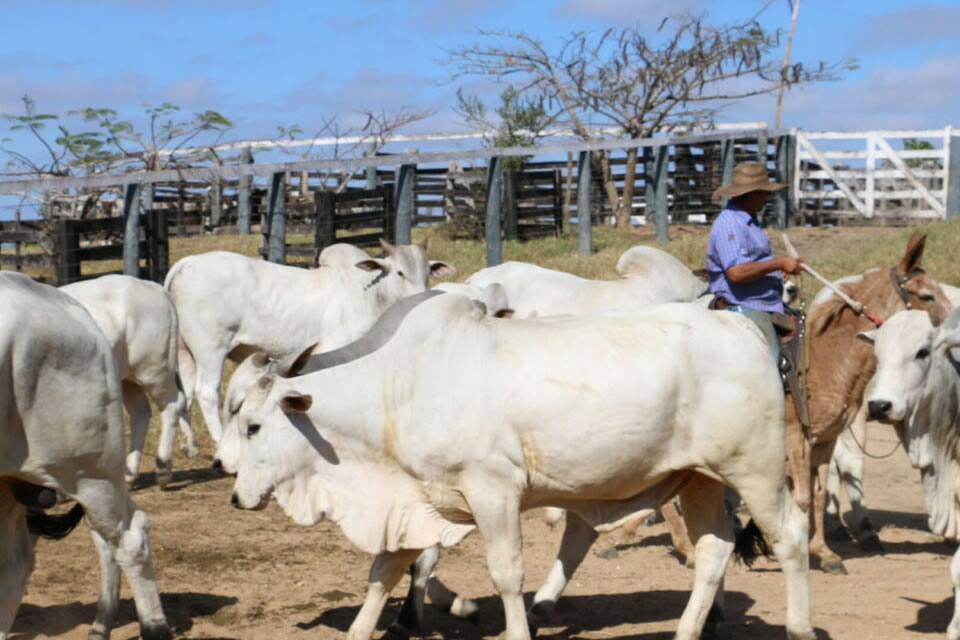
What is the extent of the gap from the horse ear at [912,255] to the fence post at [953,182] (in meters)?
12.7

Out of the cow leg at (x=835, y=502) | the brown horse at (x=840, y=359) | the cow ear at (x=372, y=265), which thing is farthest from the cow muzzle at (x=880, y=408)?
the cow ear at (x=372, y=265)

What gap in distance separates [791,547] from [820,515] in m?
2.16

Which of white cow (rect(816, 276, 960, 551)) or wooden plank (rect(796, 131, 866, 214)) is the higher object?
wooden plank (rect(796, 131, 866, 214))

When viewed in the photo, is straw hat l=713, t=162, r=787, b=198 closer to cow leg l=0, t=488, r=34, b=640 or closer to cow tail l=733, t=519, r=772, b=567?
cow tail l=733, t=519, r=772, b=567

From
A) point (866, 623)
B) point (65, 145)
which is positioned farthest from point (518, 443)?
point (65, 145)

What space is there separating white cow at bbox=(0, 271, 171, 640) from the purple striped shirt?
2760 millimetres

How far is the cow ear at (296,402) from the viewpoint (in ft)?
16.8

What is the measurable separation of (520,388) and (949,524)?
2353 millimetres

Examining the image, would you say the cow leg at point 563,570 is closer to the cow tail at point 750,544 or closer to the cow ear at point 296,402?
the cow tail at point 750,544

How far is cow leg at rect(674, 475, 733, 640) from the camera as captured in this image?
5527 millimetres

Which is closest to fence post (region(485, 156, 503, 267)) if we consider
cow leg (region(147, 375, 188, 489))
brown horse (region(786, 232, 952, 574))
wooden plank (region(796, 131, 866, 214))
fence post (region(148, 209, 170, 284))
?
fence post (region(148, 209, 170, 284))

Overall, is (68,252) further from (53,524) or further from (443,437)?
(443,437)

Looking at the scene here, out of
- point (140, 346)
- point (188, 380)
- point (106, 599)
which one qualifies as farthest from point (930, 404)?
point (188, 380)

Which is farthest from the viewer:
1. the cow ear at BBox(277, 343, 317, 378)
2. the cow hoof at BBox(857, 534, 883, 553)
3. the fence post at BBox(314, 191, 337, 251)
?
the fence post at BBox(314, 191, 337, 251)
